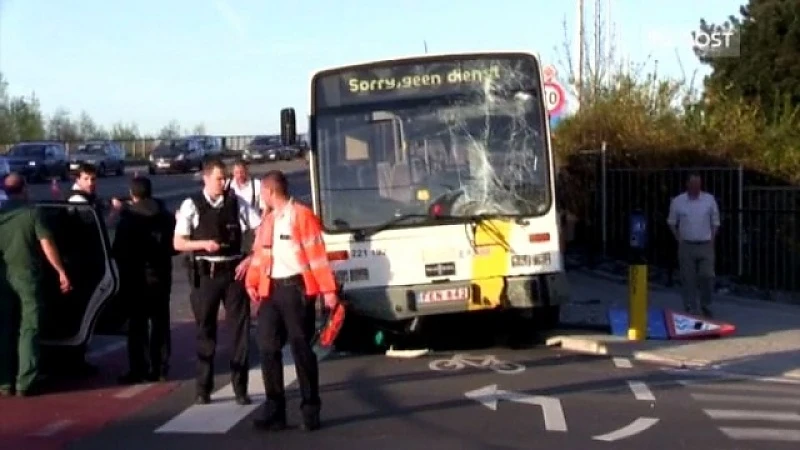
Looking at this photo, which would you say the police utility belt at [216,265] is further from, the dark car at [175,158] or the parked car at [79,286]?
the dark car at [175,158]

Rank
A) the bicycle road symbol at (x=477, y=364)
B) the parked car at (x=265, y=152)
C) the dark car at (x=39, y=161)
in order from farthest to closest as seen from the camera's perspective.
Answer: the parked car at (x=265, y=152)
the dark car at (x=39, y=161)
the bicycle road symbol at (x=477, y=364)

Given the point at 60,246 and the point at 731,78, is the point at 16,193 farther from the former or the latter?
the point at 731,78

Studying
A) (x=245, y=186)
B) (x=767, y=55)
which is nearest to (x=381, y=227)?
(x=245, y=186)

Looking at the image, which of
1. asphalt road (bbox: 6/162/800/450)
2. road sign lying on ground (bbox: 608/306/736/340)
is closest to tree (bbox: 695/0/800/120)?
road sign lying on ground (bbox: 608/306/736/340)

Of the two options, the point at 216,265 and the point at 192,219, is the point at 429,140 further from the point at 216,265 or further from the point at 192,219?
the point at 216,265

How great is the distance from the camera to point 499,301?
15156mm

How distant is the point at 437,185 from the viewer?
15.4 metres

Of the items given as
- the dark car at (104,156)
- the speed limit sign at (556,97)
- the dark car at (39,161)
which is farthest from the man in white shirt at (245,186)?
the dark car at (104,156)

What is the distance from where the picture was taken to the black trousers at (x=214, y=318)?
39.3 ft

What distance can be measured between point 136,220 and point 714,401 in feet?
16.7

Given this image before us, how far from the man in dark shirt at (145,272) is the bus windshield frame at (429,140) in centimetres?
235

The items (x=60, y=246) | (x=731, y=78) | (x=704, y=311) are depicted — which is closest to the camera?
(x=60, y=246)

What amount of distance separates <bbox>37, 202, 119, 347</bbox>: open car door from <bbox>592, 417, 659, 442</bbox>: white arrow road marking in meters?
4.80

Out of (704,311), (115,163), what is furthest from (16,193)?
(115,163)
